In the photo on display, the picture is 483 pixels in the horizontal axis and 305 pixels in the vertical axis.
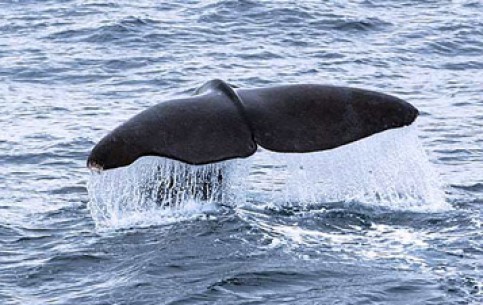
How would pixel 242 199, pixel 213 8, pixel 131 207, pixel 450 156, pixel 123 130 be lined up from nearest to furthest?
pixel 123 130 < pixel 131 207 < pixel 242 199 < pixel 450 156 < pixel 213 8

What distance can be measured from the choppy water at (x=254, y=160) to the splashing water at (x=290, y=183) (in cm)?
10

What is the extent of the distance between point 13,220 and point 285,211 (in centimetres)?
228

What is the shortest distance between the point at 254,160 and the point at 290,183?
9.05 feet

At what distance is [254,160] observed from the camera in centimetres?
1270

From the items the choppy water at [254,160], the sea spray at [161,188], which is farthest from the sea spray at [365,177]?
the sea spray at [161,188]

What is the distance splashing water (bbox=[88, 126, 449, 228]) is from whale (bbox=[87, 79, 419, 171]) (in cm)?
42

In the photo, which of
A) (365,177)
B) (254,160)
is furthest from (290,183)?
(254,160)

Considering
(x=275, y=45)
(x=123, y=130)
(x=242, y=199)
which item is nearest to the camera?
(x=123, y=130)

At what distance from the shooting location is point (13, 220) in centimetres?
1016

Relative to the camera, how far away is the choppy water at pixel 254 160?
8.14 metres

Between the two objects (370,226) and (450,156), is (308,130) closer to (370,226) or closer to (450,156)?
(370,226)

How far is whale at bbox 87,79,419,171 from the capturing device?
7871 mm

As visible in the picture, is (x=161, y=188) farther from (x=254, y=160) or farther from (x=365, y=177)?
(x=254, y=160)

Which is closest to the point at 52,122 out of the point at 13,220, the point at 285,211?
the point at 13,220
